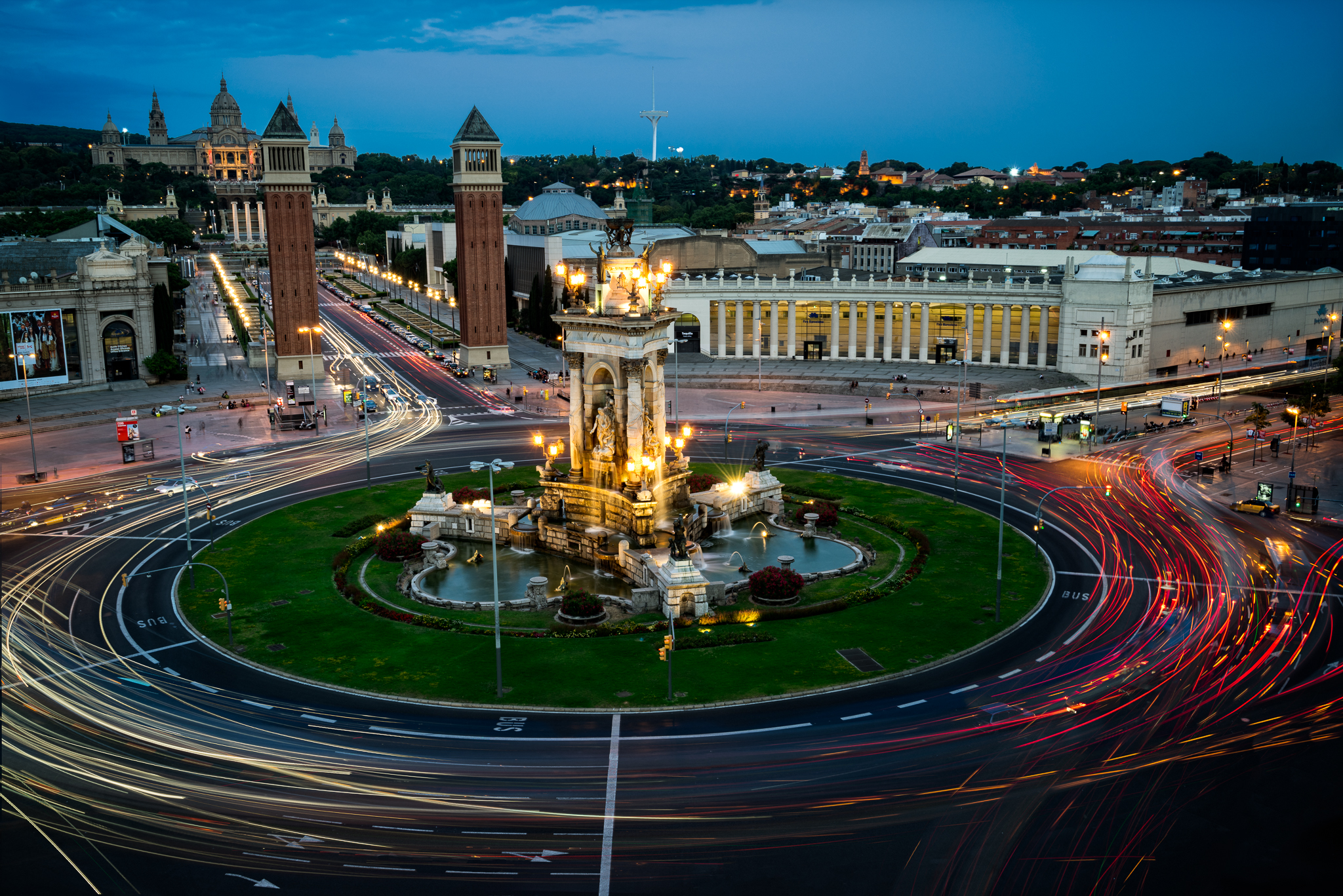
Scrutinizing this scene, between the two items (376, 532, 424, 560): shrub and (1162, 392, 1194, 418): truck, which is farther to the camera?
(1162, 392, 1194, 418): truck

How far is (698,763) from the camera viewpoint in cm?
3875

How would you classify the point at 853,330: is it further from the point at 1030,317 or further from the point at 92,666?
the point at 92,666

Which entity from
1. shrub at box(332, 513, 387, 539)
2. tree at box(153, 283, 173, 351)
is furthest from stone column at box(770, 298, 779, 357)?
shrub at box(332, 513, 387, 539)

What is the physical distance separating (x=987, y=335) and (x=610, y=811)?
111m

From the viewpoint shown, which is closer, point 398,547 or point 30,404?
point 398,547

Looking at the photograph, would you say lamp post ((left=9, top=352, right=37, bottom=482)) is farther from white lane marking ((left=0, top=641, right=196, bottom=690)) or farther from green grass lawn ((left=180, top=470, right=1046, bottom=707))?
white lane marking ((left=0, top=641, right=196, bottom=690))

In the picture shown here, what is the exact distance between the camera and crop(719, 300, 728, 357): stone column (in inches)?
5714

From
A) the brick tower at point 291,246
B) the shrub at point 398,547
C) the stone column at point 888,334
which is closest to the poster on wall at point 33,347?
the brick tower at point 291,246

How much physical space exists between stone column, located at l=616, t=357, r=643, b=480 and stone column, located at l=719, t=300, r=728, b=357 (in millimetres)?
83772

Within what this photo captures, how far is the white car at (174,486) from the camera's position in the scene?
259 ft

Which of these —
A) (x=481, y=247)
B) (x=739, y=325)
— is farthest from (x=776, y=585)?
(x=481, y=247)

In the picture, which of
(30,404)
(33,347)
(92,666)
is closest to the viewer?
(92,666)

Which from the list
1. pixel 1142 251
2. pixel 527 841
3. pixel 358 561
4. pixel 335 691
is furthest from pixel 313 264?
pixel 1142 251

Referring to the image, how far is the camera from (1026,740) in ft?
132
